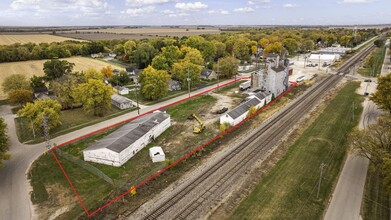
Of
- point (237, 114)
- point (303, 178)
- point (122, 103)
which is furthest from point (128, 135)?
point (303, 178)

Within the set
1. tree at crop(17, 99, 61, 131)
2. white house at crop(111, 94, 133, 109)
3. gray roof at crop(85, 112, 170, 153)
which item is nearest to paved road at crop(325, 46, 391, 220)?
gray roof at crop(85, 112, 170, 153)

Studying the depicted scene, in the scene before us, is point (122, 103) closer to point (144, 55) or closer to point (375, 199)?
point (375, 199)

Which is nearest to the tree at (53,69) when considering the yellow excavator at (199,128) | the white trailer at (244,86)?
the yellow excavator at (199,128)

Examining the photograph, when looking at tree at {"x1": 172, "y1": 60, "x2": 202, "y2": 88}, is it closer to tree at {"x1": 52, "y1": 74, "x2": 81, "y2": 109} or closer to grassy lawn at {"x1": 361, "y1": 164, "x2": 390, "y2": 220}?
tree at {"x1": 52, "y1": 74, "x2": 81, "y2": 109}

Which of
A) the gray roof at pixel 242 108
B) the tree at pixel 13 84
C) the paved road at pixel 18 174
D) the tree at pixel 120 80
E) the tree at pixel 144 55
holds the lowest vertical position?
the paved road at pixel 18 174

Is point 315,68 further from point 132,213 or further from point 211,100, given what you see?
point 132,213

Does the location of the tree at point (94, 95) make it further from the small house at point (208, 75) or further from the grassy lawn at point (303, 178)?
the small house at point (208, 75)
